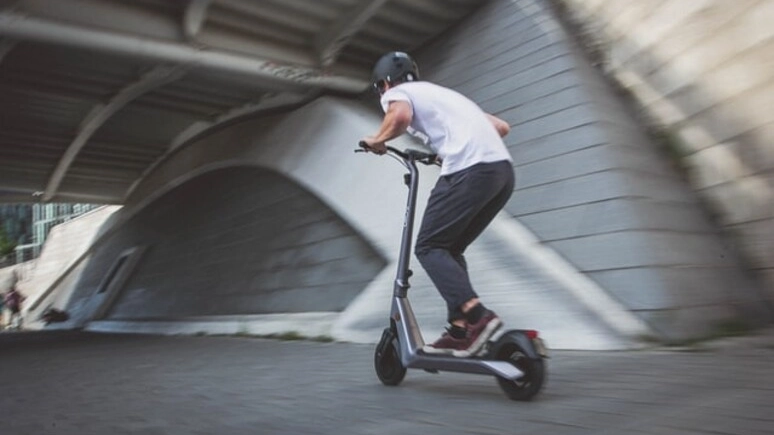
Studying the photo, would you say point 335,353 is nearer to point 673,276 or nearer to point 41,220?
point 673,276

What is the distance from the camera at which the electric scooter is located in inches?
117

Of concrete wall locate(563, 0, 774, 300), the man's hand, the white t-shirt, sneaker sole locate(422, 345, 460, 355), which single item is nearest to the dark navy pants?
the white t-shirt

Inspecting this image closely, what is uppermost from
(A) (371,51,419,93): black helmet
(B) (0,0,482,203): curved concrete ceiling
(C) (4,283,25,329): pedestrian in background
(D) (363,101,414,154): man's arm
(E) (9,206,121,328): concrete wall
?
(B) (0,0,482,203): curved concrete ceiling

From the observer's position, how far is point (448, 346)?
3.35m

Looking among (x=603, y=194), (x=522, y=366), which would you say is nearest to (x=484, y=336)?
(x=522, y=366)

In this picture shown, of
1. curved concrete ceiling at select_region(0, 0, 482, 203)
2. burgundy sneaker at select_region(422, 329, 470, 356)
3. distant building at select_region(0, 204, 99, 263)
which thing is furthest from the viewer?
distant building at select_region(0, 204, 99, 263)

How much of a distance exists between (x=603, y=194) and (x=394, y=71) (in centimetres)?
302

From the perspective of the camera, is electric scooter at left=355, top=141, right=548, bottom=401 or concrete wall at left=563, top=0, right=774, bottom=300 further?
concrete wall at left=563, top=0, right=774, bottom=300

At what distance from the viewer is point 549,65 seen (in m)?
8.00

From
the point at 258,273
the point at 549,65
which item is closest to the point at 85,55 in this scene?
the point at 258,273

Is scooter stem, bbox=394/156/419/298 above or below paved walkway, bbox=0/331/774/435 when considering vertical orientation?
above

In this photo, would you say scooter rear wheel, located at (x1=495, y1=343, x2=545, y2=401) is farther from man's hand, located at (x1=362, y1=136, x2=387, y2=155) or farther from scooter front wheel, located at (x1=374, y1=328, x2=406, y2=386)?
man's hand, located at (x1=362, y1=136, x2=387, y2=155)

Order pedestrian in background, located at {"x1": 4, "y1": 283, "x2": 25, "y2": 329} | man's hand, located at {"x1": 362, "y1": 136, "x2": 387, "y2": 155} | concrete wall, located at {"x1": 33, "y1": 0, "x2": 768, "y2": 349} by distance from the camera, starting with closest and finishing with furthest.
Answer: man's hand, located at {"x1": 362, "y1": 136, "x2": 387, "y2": 155}
concrete wall, located at {"x1": 33, "y1": 0, "x2": 768, "y2": 349}
pedestrian in background, located at {"x1": 4, "y1": 283, "x2": 25, "y2": 329}

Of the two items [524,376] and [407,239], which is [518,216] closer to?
[407,239]
